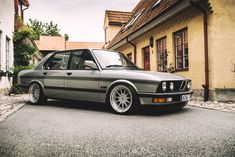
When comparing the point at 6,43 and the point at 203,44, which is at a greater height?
the point at 6,43

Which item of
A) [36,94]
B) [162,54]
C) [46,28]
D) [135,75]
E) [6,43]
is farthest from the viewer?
[46,28]

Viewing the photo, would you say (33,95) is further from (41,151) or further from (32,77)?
(41,151)

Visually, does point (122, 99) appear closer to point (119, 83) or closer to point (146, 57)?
point (119, 83)

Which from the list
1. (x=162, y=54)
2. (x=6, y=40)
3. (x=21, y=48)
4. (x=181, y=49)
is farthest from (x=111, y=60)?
(x=21, y=48)

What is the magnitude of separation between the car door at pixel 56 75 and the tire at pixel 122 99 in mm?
1602

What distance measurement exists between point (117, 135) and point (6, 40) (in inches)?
439

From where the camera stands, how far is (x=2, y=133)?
4.01 meters

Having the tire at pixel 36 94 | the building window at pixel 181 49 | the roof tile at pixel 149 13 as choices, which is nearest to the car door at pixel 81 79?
the tire at pixel 36 94

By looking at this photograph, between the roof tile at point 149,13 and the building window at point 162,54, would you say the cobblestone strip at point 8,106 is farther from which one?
the roof tile at point 149,13

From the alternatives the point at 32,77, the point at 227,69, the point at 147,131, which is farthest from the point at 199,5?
the point at 147,131

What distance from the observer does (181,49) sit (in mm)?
10977

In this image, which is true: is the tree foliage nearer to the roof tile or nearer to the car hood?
the roof tile

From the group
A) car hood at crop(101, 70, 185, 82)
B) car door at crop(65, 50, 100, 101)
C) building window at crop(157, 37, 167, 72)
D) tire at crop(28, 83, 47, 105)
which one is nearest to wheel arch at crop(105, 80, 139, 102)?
car hood at crop(101, 70, 185, 82)

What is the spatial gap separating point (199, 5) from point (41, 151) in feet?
Result: 25.5
